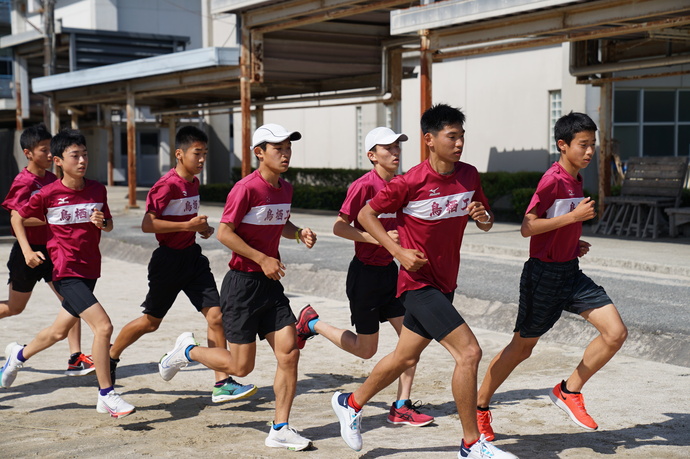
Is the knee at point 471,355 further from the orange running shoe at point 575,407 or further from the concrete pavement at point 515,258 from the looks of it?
the concrete pavement at point 515,258

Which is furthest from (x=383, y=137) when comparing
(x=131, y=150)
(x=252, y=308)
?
(x=131, y=150)

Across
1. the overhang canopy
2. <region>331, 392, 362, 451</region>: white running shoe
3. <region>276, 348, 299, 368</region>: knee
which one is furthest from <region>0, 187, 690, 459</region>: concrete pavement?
the overhang canopy

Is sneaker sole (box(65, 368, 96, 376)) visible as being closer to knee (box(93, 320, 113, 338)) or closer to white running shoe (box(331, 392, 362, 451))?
knee (box(93, 320, 113, 338))

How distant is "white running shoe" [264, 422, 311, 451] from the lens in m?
5.14

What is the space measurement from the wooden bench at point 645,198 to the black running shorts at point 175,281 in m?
10.4

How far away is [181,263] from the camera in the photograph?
6621 mm

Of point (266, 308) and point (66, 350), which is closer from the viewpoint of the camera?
point (266, 308)

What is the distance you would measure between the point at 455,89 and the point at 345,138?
5230 mm

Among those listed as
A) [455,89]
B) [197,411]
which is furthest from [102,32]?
[197,411]

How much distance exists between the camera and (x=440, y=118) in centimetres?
505

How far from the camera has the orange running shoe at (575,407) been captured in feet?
17.5

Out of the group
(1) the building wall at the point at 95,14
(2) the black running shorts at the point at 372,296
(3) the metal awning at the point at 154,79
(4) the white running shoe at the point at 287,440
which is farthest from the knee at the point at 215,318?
(1) the building wall at the point at 95,14

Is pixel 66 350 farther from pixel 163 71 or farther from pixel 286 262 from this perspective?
pixel 163 71

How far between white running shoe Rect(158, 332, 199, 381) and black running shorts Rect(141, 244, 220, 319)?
44 cm
